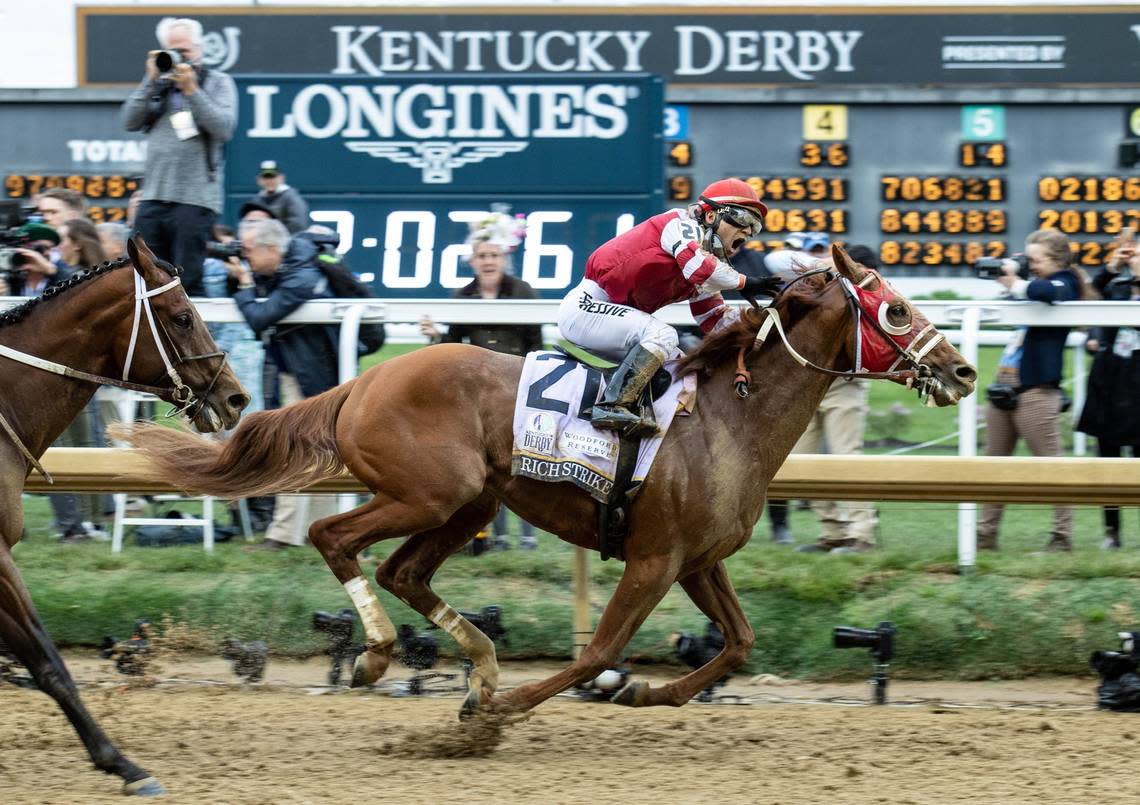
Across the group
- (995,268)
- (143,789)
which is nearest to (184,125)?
(995,268)

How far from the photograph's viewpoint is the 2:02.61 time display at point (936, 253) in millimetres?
13289

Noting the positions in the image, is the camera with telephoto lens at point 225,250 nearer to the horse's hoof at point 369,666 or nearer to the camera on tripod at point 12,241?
the camera on tripod at point 12,241

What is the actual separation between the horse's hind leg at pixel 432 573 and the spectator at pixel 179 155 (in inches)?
118

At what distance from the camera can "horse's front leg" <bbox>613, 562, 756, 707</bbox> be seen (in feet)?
19.5

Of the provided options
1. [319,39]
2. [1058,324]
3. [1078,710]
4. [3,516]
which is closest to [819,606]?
[1078,710]

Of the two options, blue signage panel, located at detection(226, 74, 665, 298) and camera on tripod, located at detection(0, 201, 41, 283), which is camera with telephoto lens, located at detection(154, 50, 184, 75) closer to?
camera on tripod, located at detection(0, 201, 41, 283)

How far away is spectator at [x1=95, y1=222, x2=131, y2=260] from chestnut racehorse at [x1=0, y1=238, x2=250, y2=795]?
329 centimetres

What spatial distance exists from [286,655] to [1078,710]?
3.36 m

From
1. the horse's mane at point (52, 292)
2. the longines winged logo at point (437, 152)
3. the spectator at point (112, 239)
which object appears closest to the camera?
the horse's mane at point (52, 292)

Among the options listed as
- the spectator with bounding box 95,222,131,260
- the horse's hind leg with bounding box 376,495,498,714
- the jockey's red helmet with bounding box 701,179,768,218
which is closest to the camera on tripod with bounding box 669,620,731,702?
the horse's hind leg with bounding box 376,495,498,714

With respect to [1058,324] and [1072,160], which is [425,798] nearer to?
[1058,324]

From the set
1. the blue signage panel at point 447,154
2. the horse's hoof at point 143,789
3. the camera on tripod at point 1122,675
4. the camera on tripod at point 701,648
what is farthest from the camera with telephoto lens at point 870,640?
the blue signage panel at point 447,154

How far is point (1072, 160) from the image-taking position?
13.6 metres

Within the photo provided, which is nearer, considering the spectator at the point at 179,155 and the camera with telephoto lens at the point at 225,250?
the camera with telephoto lens at the point at 225,250
